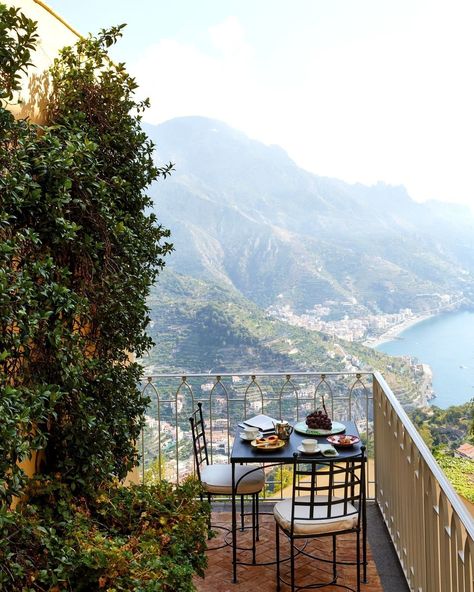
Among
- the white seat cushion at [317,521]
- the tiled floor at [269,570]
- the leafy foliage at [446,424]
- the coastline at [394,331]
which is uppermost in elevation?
the coastline at [394,331]

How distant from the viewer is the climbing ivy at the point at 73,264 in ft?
7.19

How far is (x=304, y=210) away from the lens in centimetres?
2314

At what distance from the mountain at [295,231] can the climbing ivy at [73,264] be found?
12.9m

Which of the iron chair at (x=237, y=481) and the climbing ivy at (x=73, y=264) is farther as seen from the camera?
the iron chair at (x=237, y=481)

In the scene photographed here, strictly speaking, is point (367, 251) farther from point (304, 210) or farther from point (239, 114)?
point (239, 114)

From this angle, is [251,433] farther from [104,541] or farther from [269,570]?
[104,541]

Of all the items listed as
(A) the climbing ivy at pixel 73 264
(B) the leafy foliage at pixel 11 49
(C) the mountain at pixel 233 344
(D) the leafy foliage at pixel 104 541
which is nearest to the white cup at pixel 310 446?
(D) the leafy foliage at pixel 104 541

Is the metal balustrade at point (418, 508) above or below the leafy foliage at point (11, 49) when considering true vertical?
below

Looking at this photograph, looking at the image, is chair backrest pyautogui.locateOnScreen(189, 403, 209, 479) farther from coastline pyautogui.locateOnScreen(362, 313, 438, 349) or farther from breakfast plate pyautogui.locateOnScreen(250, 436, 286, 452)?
coastline pyautogui.locateOnScreen(362, 313, 438, 349)

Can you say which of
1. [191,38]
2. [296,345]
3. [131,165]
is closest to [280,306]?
[296,345]

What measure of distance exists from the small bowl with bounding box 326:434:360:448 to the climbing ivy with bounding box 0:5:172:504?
119cm

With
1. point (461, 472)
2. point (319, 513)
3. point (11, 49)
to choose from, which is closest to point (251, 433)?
point (319, 513)

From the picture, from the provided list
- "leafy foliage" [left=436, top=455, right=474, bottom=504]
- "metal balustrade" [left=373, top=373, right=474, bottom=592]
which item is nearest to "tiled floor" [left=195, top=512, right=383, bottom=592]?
"metal balustrade" [left=373, top=373, right=474, bottom=592]

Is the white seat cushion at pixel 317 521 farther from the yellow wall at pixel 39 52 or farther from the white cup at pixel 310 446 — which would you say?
the yellow wall at pixel 39 52
